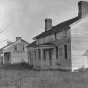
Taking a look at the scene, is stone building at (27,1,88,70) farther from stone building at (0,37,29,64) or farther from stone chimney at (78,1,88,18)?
stone building at (0,37,29,64)

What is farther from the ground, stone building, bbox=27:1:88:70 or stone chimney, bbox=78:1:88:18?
stone chimney, bbox=78:1:88:18

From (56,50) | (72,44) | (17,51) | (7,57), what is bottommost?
(7,57)

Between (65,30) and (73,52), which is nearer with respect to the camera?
(73,52)

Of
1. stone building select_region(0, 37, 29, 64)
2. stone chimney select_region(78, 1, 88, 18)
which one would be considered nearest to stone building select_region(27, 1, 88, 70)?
stone chimney select_region(78, 1, 88, 18)

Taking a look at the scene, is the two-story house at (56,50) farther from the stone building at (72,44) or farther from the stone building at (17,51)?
the stone building at (17,51)

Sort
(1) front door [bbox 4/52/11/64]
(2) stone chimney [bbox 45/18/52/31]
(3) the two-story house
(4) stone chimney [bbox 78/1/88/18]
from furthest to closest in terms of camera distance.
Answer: (1) front door [bbox 4/52/11/64] → (2) stone chimney [bbox 45/18/52/31] → (4) stone chimney [bbox 78/1/88/18] → (3) the two-story house

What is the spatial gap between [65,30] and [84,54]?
133 inches

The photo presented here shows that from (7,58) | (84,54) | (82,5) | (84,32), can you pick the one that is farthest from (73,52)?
(7,58)

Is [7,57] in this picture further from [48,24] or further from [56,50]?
[56,50]

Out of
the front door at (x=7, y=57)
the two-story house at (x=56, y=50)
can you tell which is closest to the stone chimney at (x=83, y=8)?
the two-story house at (x=56, y=50)

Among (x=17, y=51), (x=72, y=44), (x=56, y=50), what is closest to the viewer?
(x=72, y=44)

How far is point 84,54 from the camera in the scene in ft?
68.3

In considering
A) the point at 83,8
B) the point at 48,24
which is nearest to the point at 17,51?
the point at 48,24

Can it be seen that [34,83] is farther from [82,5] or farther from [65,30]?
[82,5]
